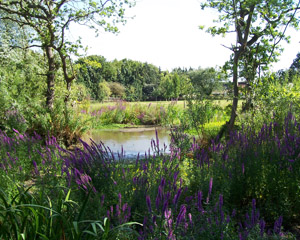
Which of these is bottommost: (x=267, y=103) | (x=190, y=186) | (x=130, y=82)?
(x=190, y=186)

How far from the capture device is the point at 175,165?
3.53 m

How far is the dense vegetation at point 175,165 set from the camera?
1803 millimetres

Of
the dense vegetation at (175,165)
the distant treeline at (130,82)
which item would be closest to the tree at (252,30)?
the dense vegetation at (175,165)

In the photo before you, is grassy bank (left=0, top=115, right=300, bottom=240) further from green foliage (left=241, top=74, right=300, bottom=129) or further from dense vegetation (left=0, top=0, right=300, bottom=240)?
green foliage (left=241, top=74, right=300, bottom=129)

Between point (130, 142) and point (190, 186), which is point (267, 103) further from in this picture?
point (130, 142)

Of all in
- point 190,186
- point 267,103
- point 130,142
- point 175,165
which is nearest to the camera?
point 190,186

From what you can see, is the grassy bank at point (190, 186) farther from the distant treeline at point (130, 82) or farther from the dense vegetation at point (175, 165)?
the distant treeline at point (130, 82)

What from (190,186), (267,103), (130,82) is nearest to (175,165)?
(190,186)

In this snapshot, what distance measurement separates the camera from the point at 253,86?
5363 millimetres

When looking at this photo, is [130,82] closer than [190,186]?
No

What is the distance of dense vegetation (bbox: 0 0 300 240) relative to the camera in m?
1.80

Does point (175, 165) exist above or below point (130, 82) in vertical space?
below

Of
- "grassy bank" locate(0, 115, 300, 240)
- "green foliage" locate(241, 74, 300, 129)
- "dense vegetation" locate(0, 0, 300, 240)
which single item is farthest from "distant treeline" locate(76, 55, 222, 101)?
"grassy bank" locate(0, 115, 300, 240)

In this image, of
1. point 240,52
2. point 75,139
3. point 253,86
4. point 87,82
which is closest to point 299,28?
point 240,52
